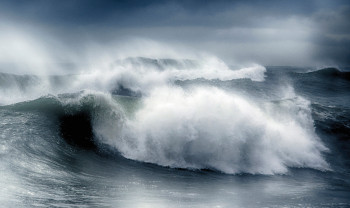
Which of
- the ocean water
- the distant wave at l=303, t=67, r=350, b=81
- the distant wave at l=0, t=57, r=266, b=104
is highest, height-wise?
the distant wave at l=303, t=67, r=350, b=81

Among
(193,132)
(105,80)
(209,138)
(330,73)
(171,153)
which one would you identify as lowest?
(171,153)

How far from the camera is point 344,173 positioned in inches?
472

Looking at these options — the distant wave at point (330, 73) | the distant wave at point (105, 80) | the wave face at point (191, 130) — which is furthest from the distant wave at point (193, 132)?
the distant wave at point (330, 73)

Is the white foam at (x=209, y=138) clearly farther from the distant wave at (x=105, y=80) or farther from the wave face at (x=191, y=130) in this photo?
the distant wave at (x=105, y=80)

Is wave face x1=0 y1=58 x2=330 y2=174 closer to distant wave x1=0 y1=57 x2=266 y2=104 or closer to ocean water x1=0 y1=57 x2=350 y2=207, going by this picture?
ocean water x1=0 y1=57 x2=350 y2=207

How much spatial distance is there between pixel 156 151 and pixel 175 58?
4856cm

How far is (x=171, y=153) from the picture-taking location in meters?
11.5

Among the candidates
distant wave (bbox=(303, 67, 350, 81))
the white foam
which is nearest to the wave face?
the white foam

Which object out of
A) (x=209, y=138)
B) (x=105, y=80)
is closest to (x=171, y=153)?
(x=209, y=138)

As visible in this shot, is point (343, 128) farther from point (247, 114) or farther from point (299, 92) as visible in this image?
point (299, 92)

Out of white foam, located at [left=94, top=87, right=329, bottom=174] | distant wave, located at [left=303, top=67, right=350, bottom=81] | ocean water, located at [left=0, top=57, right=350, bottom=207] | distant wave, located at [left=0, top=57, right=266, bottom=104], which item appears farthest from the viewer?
distant wave, located at [left=303, top=67, right=350, bottom=81]

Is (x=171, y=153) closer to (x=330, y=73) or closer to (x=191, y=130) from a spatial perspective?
(x=191, y=130)

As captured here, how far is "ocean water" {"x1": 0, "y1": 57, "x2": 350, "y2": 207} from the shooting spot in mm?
7855

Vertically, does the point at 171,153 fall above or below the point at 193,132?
below
